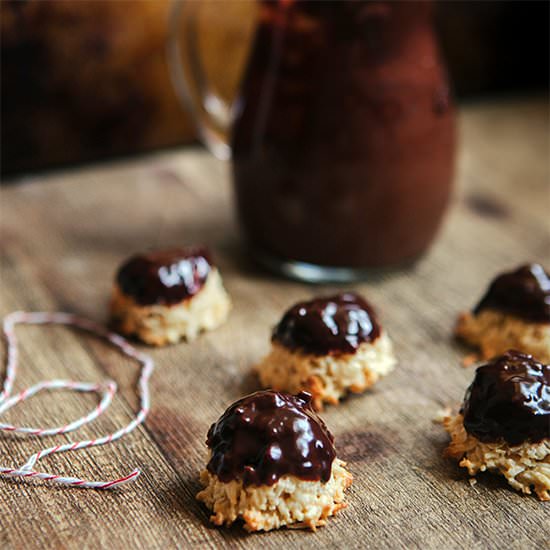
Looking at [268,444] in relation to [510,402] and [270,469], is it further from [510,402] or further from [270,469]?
[510,402]

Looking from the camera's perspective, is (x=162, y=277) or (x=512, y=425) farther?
(x=162, y=277)

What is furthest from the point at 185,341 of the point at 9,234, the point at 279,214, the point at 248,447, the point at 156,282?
the point at 9,234

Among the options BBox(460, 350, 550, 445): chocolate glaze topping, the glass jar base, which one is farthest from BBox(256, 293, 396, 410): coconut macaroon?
the glass jar base

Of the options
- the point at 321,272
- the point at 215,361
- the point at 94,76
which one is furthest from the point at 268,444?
the point at 94,76

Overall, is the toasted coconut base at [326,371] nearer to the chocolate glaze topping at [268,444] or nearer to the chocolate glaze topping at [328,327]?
the chocolate glaze topping at [328,327]

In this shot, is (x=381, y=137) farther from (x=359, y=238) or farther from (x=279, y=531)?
(x=279, y=531)

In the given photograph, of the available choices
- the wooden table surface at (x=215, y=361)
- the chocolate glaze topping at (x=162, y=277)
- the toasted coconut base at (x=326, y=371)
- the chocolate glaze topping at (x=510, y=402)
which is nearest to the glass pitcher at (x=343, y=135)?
the wooden table surface at (x=215, y=361)

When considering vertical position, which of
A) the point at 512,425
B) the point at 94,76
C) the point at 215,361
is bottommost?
the point at 215,361
